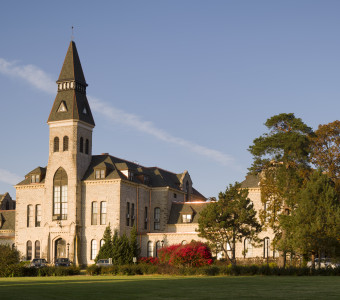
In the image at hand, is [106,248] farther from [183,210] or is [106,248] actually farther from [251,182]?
[251,182]

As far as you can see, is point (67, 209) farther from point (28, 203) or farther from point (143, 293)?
point (143, 293)

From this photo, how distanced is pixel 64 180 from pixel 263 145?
28.7 metres

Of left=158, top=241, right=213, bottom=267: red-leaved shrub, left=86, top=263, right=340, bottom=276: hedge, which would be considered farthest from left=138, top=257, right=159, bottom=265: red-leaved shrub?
left=86, top=263, right=340, bottom=276: hedge

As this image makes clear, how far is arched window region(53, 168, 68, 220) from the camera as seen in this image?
76.1 meters

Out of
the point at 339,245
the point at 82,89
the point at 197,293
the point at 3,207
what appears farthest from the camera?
the point at 3,207

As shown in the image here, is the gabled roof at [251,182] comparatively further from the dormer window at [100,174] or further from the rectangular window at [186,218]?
the dormer window at [100,174]

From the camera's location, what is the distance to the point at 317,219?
5050 cm

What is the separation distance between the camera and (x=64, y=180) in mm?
76812

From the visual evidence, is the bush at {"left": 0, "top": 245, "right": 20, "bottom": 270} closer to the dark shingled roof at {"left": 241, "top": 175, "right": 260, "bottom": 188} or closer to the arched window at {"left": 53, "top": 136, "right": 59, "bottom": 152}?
the arched window at {"left": 53, "top": 136, "right": 59, "bottom": 152}

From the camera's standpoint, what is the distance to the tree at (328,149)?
6400 centimetres

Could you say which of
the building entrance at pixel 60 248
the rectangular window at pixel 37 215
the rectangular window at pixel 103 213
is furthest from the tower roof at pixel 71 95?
the building entrance at pixel 60 248

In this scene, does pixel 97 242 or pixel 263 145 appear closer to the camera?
pixel 263 145

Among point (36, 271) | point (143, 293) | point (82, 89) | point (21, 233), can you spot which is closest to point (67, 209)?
point (21, 233)

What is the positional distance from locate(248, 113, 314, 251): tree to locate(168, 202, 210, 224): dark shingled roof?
18844 mm
